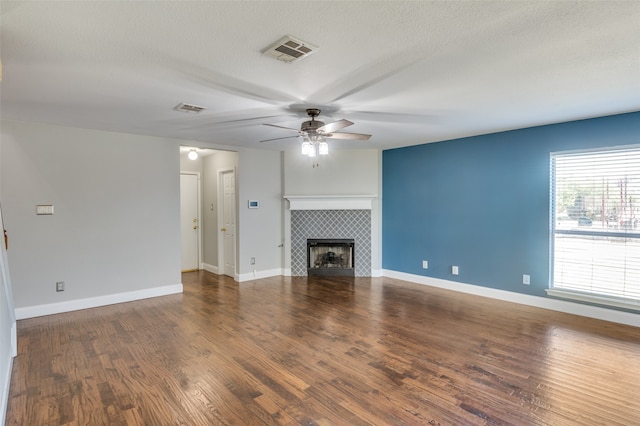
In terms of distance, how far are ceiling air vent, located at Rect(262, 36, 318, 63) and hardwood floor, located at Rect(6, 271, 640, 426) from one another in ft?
7.97

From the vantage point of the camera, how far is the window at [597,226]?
12.5 ft

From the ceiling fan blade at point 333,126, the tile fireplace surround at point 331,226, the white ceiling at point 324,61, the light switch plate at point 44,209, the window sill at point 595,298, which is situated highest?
the white ceiling at point 324,61

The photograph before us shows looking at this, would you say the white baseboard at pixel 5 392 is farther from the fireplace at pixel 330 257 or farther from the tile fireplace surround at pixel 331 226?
the fireplace at pixel 330 257

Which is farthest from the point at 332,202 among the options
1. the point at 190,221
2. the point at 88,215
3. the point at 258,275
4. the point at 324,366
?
the point at 88,215

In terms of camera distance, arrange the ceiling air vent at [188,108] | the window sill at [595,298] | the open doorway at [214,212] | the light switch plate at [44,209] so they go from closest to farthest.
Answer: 1. the ceiling air vent at [188,108]
2. the window sill at [595,298]
3. the light switch plate at [44,209]
4. the open doorway at [214,212]

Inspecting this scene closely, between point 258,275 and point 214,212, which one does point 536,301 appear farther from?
point 214,212

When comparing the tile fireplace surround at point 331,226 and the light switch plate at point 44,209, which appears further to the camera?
the tile fireplace surround at point 331,226

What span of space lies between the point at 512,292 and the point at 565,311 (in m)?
0.64

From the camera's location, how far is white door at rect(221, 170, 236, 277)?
20.5ft

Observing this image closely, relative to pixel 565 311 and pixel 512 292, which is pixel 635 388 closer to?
pixel 565 311

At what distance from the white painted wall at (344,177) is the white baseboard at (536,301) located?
1031mm

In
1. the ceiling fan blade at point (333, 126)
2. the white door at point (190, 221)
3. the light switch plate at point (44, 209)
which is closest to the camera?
the ceiling fan blade at point (333, 126)

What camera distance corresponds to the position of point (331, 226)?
6.36m

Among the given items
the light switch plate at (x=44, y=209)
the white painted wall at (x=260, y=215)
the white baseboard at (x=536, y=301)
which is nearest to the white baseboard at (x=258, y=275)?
the white painted wall at (x=260, y=215)
